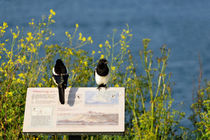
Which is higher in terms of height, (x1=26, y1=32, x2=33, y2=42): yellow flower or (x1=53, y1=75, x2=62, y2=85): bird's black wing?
(x1=26, y1=32, x2=33, y2=42): yellow flower

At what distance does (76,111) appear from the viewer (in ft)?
16.6

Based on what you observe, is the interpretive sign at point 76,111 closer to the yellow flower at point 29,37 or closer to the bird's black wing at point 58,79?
the bird's black wing at point 58,79

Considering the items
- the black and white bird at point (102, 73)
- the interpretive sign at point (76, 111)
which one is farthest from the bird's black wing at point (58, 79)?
the black and white bird at point (102, 73)

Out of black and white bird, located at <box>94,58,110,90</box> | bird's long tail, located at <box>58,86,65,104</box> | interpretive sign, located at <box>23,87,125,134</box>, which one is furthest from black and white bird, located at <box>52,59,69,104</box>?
black and white bird, located at <box>94,58,110,90</box>

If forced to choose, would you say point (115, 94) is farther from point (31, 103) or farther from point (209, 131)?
point (209, 131)

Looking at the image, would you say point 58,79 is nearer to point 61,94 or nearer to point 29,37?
point 61,94

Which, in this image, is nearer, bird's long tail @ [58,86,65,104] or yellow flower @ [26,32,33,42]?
bird's long tail @ [58,86,65,104]

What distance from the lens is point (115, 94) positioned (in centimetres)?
516

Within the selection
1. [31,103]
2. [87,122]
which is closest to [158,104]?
[87,122]

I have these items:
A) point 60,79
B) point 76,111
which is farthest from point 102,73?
point 76,111

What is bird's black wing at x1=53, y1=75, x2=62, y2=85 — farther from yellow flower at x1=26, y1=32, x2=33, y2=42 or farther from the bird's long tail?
yellow flower at x1=26, y1=32, x2=33, y2=42

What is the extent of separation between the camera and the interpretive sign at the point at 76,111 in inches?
195

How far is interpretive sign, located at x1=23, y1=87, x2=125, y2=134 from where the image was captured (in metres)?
4.95

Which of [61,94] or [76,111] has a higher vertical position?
[61,94]
